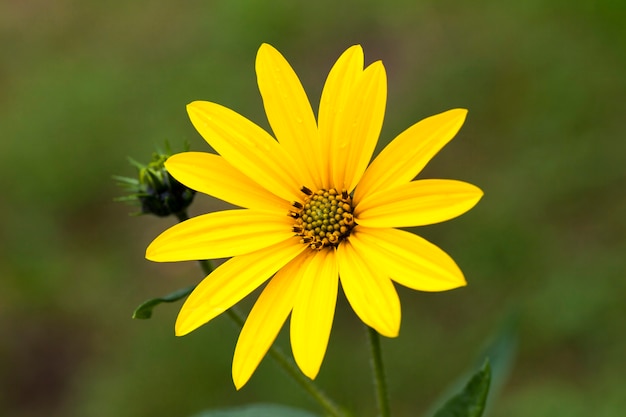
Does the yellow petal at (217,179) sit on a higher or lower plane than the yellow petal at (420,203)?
higher

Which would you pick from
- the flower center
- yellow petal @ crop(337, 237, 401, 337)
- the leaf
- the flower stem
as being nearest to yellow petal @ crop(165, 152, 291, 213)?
the flower center

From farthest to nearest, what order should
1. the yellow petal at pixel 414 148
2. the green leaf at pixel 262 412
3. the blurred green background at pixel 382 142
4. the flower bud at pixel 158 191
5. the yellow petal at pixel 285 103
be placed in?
the blurred green background at pixel 382 142, the green leaf at pixel 262 412, the flower bud at pixel 158 191, the yellow petal at pixel 285 103, the yellow petal at pixel 414 148

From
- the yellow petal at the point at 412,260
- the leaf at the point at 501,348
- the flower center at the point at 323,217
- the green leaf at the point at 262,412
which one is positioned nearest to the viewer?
the yellow petal at the point at 412,260

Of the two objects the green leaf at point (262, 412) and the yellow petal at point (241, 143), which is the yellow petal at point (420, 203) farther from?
the green leaf at point (262, 412)

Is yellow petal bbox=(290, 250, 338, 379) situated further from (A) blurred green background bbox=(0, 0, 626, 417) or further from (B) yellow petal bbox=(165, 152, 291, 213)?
(A) blurred green background bbox=(0, 0, 626, 417)

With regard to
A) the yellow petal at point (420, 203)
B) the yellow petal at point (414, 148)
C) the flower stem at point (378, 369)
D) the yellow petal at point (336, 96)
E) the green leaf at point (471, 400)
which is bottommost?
the green leaf at point (471, 400)

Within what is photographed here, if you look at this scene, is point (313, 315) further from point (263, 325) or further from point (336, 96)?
point (336, 96)

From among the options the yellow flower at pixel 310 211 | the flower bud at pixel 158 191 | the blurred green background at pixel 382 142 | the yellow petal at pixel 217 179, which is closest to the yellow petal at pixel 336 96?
the yellow flower at pixel 310 211
